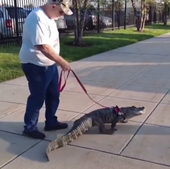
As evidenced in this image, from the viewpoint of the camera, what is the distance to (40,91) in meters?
3.85

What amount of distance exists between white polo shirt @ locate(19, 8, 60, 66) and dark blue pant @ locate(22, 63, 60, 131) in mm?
95

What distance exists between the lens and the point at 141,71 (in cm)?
830

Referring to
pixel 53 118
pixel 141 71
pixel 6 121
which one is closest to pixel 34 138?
pixel 53 118

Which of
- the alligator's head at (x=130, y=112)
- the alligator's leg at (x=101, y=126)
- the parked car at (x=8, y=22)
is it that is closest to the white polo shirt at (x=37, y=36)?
the alligator's leg at (x=101, y=126)

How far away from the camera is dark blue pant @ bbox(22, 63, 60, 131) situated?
377 cm

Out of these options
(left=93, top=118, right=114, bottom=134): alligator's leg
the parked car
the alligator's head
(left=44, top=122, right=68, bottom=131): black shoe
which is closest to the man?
(left=44, top=122, right=68, bottom=131): black shoe

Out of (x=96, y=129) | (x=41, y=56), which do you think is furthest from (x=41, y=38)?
(x=96, y=129)

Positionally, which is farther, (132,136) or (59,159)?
(132,136)

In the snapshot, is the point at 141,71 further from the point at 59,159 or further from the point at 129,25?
the point at 129,25

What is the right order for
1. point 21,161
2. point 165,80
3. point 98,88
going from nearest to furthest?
1. point 21,161
2. point 98,88
3. point 165,80

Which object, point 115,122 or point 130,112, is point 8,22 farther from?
point 115,122

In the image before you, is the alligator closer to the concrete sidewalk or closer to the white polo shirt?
the concrete sidewalk

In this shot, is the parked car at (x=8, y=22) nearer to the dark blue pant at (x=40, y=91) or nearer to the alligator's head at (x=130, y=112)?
the dark blue pant at (x=40, y=91)

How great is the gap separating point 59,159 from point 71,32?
14.5 m
